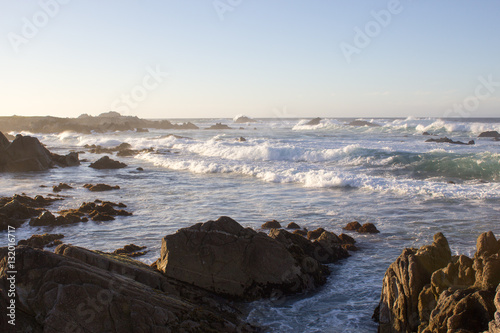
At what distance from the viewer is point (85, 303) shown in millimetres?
5824

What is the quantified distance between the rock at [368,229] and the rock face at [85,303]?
6911mm

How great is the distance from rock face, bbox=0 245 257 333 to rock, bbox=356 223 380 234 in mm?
6911

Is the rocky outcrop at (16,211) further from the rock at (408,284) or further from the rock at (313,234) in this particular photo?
the rock at (408,284)

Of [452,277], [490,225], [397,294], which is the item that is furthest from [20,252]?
[490,225]

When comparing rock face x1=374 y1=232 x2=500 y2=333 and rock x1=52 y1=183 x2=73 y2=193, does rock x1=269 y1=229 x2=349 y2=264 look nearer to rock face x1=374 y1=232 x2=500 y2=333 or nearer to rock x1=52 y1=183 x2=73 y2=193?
rock face x1=374 y1=232 x2=500 y2=333

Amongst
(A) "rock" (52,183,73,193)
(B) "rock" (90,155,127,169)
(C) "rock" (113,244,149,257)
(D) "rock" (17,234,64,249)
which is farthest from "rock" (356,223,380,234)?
(B) "rock" (90,155,127,169)

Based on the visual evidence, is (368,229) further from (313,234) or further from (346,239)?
(313,234)

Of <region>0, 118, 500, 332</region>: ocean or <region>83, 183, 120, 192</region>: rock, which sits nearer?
<region>0, 118, 500, 332</region>: ocean

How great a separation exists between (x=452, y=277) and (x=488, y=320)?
114 cm

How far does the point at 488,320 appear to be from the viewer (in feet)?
17.2

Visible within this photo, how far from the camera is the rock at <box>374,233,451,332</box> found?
6.49 m

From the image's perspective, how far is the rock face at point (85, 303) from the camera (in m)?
5.69

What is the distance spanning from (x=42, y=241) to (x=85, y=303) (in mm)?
7159

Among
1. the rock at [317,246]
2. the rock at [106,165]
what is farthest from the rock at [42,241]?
the rock at [106,165]
